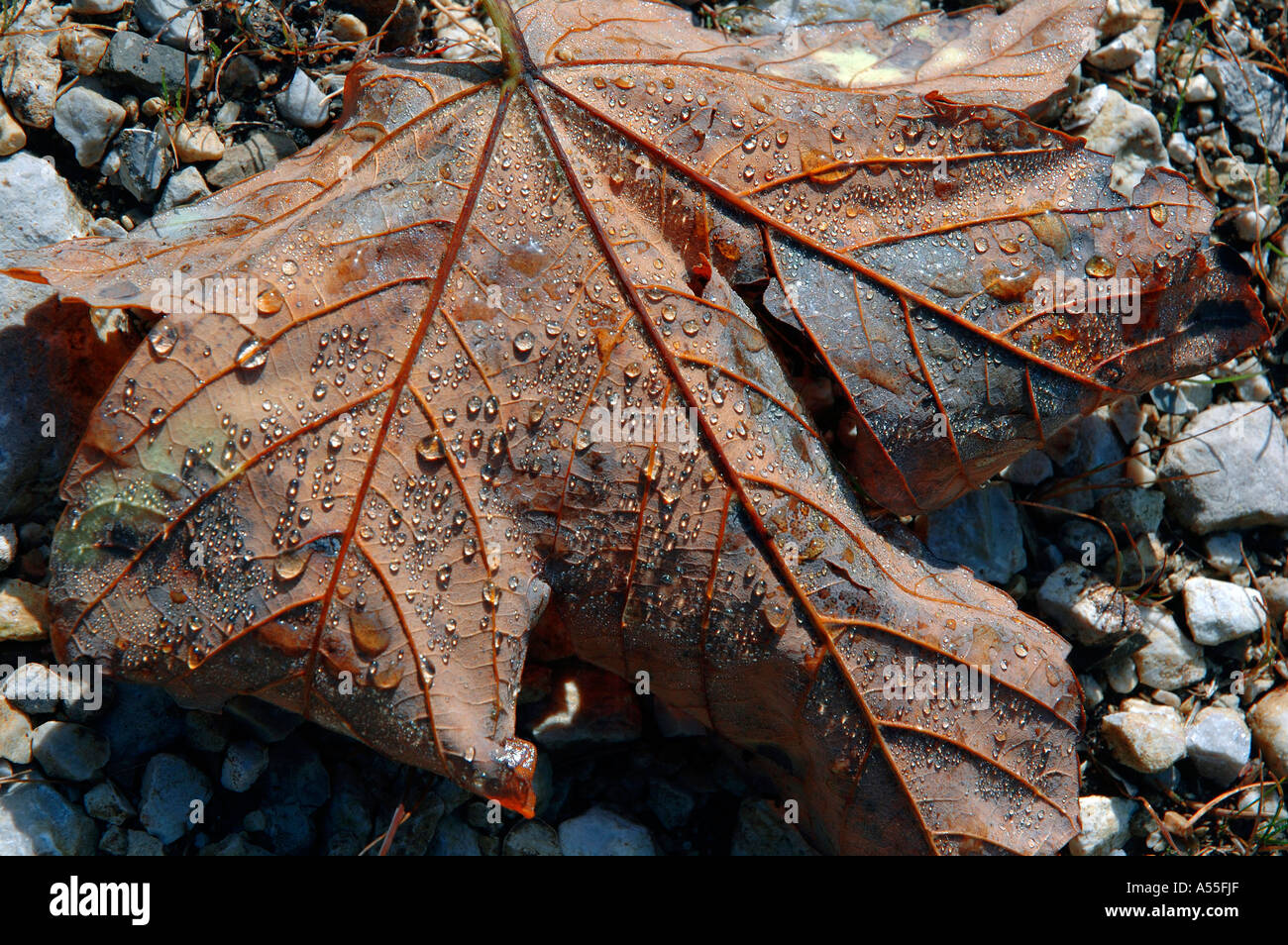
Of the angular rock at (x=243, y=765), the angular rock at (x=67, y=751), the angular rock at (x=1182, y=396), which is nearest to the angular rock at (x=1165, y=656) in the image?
the angular rock at (x=1182, y=396)

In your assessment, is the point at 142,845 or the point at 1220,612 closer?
the point at 142,845

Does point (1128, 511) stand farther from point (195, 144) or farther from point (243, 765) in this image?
point (195, 144)

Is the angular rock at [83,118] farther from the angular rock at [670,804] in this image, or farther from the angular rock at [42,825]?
the angular rock at [670,804]

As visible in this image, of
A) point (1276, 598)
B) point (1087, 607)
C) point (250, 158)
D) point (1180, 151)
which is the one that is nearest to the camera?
point (250, 158)

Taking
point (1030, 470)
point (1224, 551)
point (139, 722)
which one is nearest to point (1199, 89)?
point (1030, 470)

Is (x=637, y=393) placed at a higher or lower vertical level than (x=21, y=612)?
higher

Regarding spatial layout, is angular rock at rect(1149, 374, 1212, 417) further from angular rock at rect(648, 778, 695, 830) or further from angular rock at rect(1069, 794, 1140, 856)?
angular rock at rect(648, 778, 695, 830)
